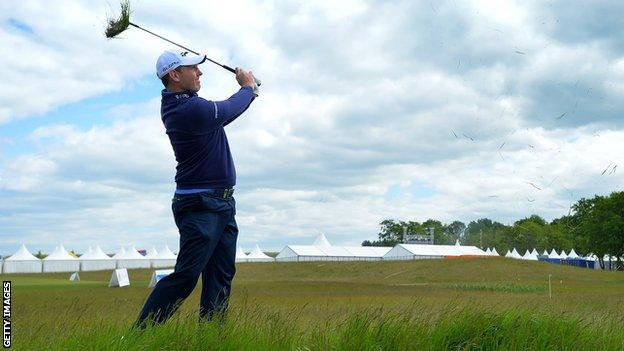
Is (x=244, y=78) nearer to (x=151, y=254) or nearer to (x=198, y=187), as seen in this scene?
(x=198, y=187)

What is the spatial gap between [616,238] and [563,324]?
92037 mm

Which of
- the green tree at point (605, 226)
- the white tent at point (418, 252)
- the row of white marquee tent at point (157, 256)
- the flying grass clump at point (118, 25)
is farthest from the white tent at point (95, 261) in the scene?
the flying grass clump at point (118, 25)

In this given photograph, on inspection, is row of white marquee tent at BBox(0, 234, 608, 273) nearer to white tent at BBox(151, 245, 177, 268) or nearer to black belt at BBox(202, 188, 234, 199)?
white tent at BBox(151, 245, 177, 268)

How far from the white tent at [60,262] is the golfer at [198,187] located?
70215mm

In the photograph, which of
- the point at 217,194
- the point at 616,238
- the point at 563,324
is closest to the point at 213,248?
the point at 217,194

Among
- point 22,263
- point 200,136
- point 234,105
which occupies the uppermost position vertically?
point 234,105

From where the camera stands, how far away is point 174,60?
19.7ft

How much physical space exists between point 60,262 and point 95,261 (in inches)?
146

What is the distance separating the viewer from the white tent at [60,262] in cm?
7162

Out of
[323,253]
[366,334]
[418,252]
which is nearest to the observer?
[366,334]

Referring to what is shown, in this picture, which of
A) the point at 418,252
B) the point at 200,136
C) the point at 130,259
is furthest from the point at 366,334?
the point at 418,252

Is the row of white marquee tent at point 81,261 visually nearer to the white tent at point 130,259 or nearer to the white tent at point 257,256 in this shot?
the white tent at point 130,259

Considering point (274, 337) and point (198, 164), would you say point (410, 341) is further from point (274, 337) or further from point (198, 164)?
point (198, 164)

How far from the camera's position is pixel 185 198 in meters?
5.88
